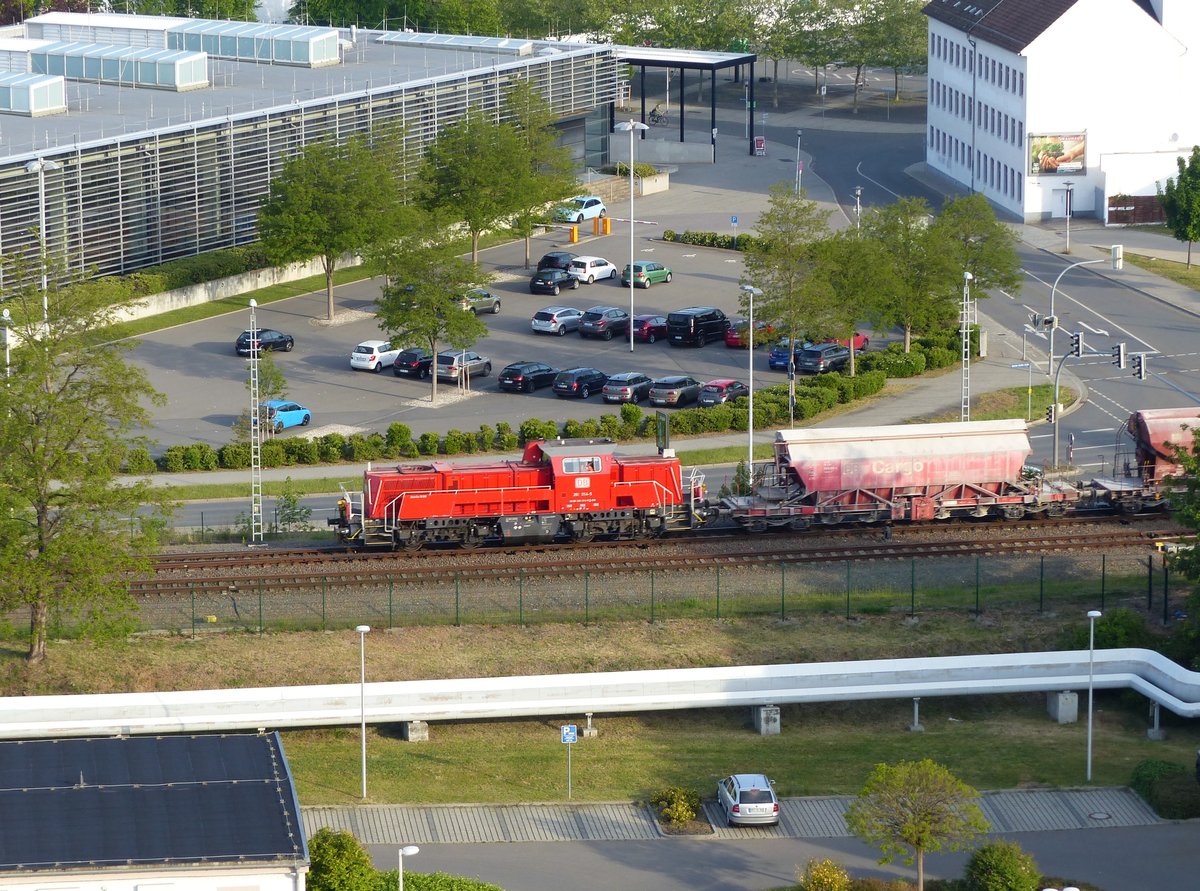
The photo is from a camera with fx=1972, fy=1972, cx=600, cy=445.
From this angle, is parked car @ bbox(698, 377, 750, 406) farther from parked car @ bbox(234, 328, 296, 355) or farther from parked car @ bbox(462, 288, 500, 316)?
parked car @ bbox(234, 328, 296, 355)

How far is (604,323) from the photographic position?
86.8m

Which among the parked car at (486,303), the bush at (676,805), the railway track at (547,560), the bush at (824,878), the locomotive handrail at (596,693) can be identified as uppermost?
the parked car at (486,303)

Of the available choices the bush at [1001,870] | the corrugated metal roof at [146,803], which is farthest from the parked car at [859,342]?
the corrugated metal roof at [146,803]

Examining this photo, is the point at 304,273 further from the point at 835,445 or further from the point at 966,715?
the point at 966,715

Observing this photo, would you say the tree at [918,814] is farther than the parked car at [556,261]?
No

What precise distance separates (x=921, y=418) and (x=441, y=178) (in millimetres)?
30833

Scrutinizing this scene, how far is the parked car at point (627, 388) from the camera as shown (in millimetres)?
77750

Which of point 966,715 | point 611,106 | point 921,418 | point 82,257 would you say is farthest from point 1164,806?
point 611,106

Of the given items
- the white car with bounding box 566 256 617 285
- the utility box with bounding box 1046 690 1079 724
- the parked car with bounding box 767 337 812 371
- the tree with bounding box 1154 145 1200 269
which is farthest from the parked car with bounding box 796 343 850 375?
the utility box with bounding box 1046 690 1079 724

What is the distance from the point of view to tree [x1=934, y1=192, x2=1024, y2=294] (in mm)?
84625

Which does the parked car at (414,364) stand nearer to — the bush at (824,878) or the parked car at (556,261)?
the parked car at (556,261)

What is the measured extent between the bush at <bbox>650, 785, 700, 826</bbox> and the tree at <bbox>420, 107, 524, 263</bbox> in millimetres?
52539

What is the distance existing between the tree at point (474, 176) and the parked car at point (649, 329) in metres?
11.1

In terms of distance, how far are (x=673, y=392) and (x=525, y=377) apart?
628 centimetres
